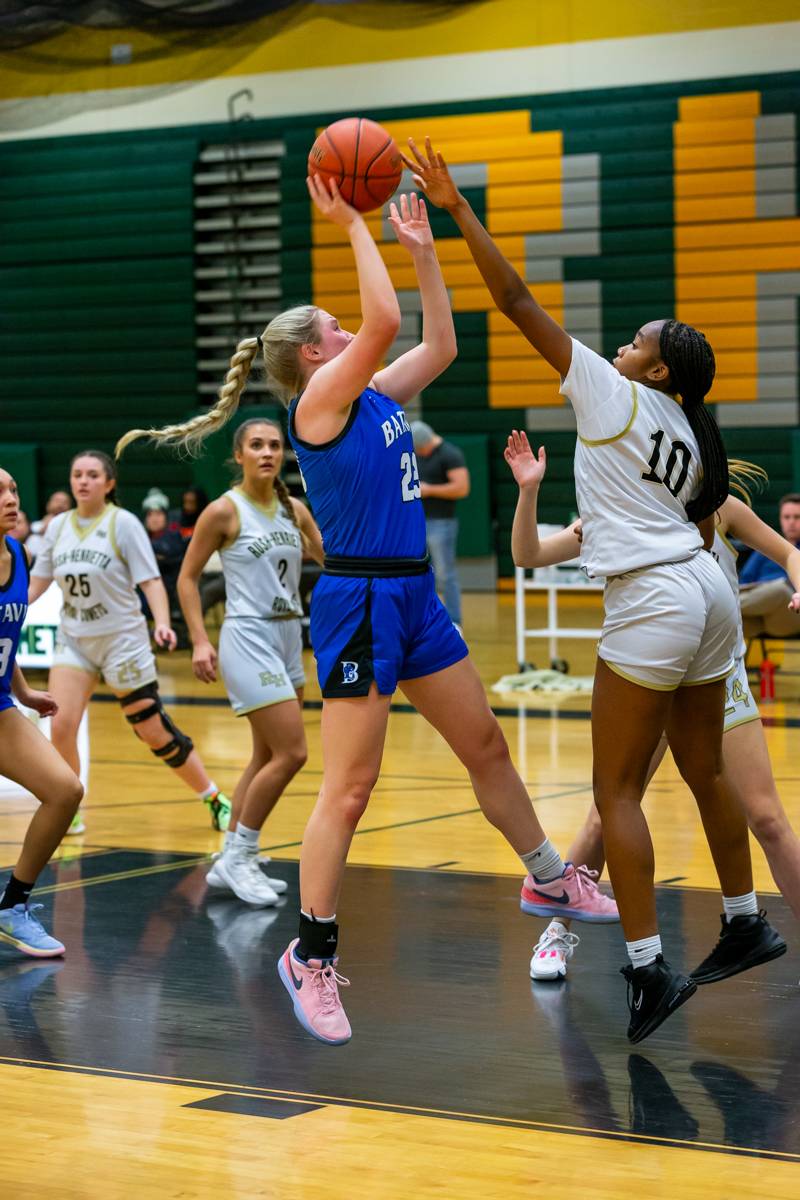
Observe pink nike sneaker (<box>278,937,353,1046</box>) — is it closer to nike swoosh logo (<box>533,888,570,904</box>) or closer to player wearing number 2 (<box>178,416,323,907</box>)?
nike swoosh logo (<box>533,888,570,904</box>)

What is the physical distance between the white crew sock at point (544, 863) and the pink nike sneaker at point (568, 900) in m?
0.02

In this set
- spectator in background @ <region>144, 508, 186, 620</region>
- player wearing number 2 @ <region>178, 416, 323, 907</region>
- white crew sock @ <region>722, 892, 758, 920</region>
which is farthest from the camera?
spectator in background @ <region>144, 508, 186, 620</region>

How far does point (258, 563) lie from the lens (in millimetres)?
Result: 6285

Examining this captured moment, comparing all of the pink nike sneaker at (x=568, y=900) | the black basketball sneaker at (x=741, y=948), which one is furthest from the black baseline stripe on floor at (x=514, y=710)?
the black basketball sneaker at (x=741, y=948)

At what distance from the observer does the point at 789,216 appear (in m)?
16.4

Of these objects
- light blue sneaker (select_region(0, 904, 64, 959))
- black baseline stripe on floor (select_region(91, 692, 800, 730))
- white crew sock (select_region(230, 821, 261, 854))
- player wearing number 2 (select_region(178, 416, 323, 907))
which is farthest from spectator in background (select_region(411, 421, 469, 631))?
light blue sneaker (select_region(0, 904, 64, 959))

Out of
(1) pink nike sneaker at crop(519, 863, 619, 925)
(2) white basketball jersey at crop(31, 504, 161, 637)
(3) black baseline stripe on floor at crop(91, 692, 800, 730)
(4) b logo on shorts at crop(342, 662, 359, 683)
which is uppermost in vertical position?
(4) b logo on shorts at crop(342, 662, 359, 683)

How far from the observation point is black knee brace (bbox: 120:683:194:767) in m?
7.44

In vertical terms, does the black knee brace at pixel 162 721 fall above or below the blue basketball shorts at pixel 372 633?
below

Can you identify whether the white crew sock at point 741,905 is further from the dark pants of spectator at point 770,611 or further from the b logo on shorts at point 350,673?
the dark pants of spectator at point 770,611

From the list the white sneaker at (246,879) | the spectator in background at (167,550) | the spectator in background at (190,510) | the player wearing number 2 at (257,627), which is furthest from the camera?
the spectator in background at (190,510)

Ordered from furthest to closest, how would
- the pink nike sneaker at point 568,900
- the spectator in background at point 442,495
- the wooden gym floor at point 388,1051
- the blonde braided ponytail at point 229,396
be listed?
the spectator in background at point 442,495 → the blonde braided ponytail at point 229,396 → the pink nike sneaker at point 568,900 → the wooden gym floor at point 388,1051

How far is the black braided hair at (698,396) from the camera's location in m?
4.02

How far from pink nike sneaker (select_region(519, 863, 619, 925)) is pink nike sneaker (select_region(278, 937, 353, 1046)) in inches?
28.5
